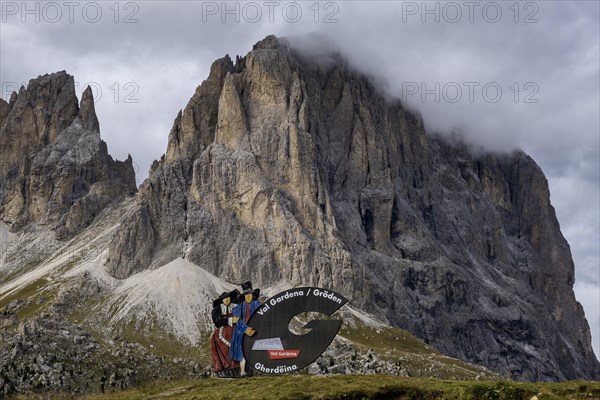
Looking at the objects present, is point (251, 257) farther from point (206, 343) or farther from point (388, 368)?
point (388, 368)

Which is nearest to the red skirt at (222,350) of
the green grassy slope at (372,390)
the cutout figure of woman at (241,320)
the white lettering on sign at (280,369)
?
the cutout figure of woman at (241,320)

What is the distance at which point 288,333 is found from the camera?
67.7 m

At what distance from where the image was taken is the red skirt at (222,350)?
72875mm

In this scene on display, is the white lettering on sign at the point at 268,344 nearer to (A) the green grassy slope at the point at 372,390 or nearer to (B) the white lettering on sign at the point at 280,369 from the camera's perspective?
(B) the white lettering on sign at the point at 280,369

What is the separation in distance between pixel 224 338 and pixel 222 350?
1.08 meters

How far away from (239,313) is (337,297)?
1067cm

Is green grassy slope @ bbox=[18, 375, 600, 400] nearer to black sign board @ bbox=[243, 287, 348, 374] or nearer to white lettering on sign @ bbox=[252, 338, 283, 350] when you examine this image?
black sign board @ bbox=[243, 287, 348, 374]

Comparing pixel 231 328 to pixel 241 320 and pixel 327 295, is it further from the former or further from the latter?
pixel 327 295

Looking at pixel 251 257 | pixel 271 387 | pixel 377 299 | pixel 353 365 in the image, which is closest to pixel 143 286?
pixel 251 257

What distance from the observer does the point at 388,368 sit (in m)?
145

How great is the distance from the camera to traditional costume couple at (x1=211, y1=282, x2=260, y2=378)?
71250 millimetres

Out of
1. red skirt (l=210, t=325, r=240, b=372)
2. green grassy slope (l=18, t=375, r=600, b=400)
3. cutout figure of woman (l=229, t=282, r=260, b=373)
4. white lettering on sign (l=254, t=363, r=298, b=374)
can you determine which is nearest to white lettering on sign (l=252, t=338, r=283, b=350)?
cutout figure of woman (l=229, t=282, r=260, b=373)

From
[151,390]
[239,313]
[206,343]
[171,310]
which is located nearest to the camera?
[151,390]

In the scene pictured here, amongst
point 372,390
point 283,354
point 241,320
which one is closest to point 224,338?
point 241,320
